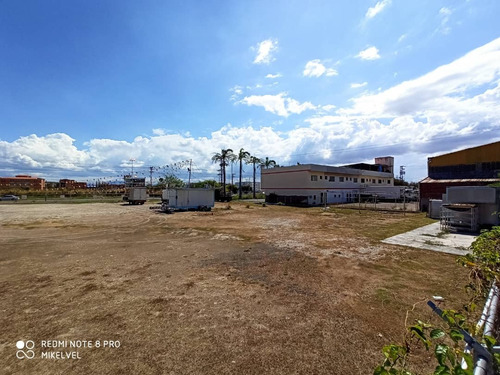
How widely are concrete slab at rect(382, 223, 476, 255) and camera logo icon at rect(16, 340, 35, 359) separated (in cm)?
1260

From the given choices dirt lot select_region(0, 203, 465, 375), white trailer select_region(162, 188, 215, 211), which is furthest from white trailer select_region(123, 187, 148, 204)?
dirt lot select_region(0, 203, 465, 375)

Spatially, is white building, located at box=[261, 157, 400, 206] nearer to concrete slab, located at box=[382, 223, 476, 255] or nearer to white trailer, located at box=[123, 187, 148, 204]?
white trailer, located at box=[123, 187, 148, 204]

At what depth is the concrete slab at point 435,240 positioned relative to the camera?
10.2 metres

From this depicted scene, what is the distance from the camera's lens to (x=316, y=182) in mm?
40062

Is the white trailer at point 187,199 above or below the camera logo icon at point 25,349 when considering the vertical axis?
above

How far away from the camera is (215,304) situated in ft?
17.6

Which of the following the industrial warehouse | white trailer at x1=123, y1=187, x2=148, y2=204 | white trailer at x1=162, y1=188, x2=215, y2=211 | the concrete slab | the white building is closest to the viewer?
the industrial warehouse

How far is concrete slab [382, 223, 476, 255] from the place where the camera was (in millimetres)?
10186

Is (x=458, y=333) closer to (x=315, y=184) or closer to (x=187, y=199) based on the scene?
(x=187, y=199)

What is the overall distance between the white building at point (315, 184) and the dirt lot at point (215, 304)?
29.3m

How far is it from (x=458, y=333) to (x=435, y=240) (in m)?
13.2

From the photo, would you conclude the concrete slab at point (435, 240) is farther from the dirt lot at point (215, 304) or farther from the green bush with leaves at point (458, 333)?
the green bush with leaves at point (458, 333)

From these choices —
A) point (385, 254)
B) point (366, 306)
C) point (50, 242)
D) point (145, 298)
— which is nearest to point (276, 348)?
point (366, 306)

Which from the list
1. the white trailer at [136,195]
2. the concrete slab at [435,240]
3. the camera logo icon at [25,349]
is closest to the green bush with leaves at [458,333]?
the camera logo icon at [25,349]
